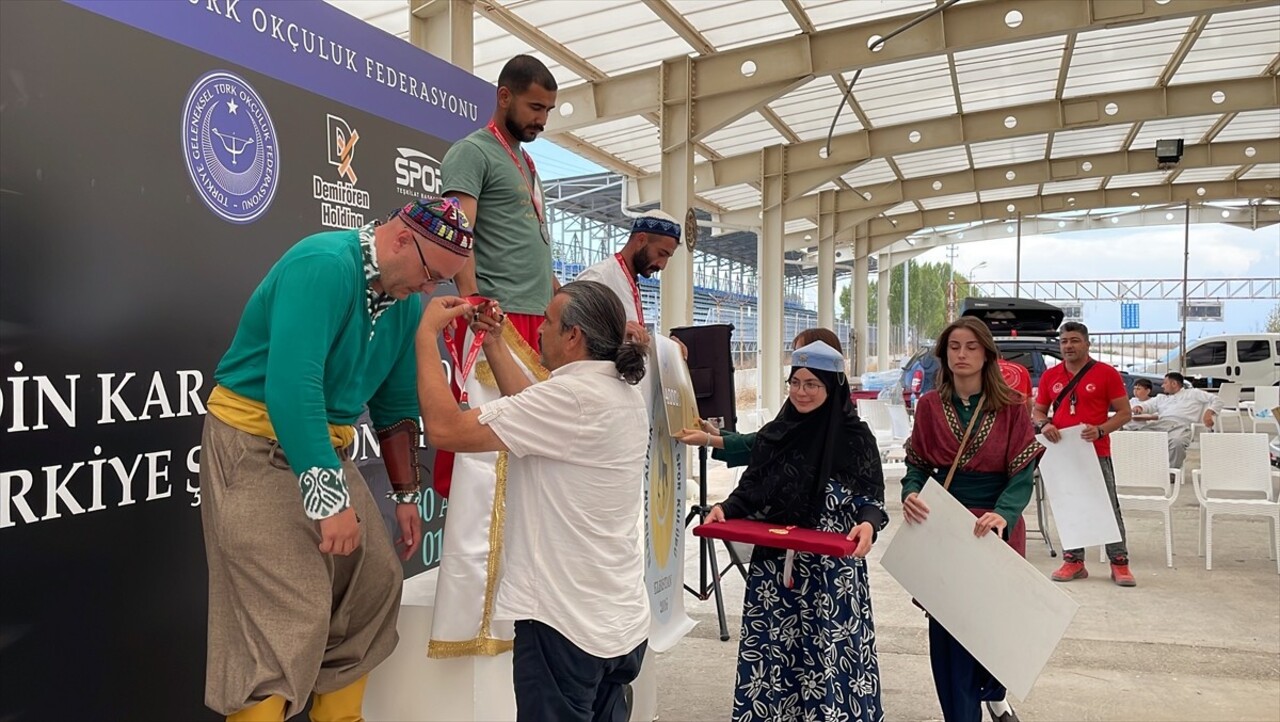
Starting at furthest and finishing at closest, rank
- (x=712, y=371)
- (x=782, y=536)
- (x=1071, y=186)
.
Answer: (x=1071, y=186) < (x=712, y=371) < (x=782, y=536)

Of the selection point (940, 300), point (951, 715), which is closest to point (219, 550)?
point (951, 715)

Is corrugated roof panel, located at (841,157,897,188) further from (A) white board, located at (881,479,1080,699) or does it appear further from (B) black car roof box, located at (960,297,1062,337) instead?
(A) white board, located at (881,479,1080,699)

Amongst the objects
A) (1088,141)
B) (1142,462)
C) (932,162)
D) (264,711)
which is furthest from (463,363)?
(1088,141)

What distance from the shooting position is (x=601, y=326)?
2.02 meters

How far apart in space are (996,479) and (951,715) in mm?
809

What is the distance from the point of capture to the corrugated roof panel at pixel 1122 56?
31.3 feet

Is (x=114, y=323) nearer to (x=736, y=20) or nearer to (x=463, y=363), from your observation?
(x=463, y=363)

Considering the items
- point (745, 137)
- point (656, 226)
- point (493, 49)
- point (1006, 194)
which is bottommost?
point (656, 226)

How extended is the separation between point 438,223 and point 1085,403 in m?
4.89

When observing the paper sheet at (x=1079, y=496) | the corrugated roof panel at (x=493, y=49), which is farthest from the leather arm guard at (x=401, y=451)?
the corrugated roof panel at (x=493, y=49)

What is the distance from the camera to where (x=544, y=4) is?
6891 millimetres

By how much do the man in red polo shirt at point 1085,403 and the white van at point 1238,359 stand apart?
12.4m

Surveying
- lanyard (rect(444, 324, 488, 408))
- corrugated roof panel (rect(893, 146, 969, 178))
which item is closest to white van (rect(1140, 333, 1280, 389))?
corrugated roof panel (rect(893, 146, 969, 178))

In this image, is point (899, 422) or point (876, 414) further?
point (876, 414)
